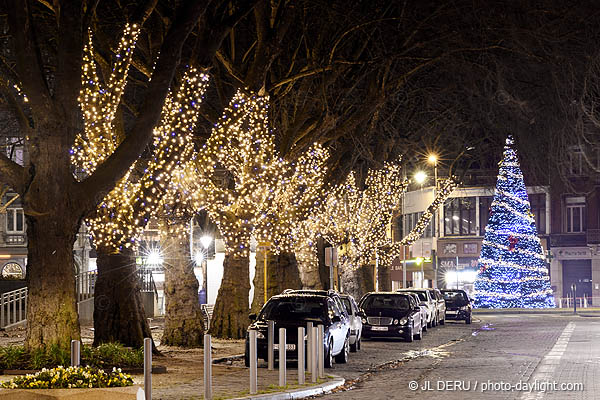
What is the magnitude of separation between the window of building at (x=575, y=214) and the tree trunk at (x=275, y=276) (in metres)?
51.6

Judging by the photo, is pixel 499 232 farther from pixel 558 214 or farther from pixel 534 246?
pixel 558 214

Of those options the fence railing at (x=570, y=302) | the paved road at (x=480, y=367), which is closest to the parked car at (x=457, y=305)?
the paved road at (x=480, y=367)

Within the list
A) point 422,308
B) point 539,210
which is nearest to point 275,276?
point 422,308

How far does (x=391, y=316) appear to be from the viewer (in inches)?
1341

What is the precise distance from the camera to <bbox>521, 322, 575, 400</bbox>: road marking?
54.0 feet

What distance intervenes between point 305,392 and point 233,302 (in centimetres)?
1443

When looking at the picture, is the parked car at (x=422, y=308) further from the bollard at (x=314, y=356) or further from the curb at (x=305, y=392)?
the curb at (x=305, y=392)

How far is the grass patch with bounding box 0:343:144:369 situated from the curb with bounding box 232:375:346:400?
376 centimetres

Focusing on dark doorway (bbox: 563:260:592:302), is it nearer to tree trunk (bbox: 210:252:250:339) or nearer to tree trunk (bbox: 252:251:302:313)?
tree trunk (bbox: 252:251:302:313)

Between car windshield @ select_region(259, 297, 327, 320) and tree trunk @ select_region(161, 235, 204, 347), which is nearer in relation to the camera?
car windshield @ select_region(259, 297, 327, 320)

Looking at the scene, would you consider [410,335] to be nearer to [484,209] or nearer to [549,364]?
[549,364]

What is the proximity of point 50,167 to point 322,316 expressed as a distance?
8486 millimetres

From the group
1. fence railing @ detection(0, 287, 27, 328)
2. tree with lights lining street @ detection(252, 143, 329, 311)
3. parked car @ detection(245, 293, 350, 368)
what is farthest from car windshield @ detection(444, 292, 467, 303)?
parked car @ detection(245, 293, 350, 368)

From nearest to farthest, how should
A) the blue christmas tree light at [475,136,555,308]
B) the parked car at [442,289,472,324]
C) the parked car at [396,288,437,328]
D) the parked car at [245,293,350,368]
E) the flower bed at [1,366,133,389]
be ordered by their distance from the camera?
the flower bed at [1,366,133,389] < the parked car at [245,293,350,368] < the parked car at [396,288,437,328] < the parked car at [442,289,472,324] < the blue christmas tree light at [475,136,555,308]
